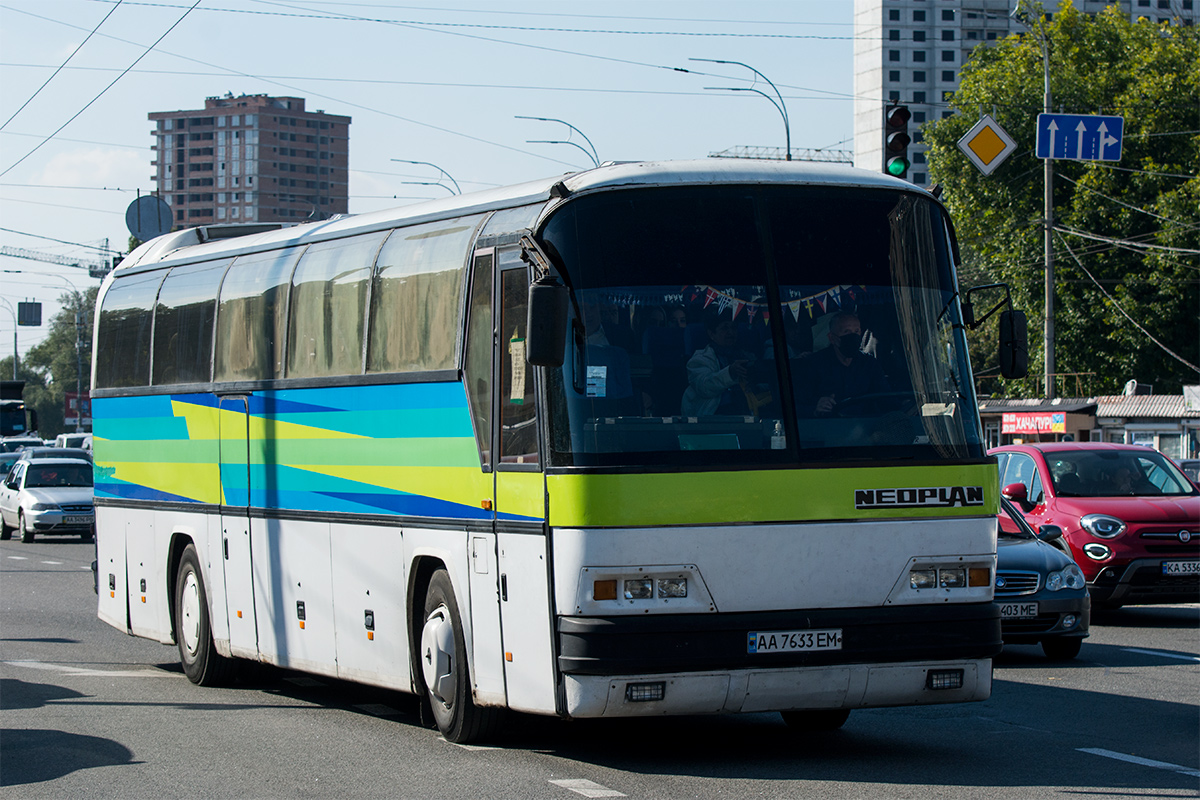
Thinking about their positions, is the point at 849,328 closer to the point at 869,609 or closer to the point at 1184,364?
the point at 869,609

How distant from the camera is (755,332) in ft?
26.4

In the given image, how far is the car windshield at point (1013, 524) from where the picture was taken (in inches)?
543

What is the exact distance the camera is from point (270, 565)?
454 inches

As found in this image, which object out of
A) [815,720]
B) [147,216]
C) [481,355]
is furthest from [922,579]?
[147,216]

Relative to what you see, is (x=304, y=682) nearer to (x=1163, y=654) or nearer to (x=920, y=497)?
(x=920, y=497)

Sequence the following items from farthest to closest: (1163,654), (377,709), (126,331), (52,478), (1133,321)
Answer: (1133,321)
(52,478)
(126,331)
(1163,654)
(377,709)

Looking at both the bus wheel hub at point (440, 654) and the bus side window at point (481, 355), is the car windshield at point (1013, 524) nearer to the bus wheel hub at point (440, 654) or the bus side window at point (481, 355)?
the bus wheel hub at point (440, 654)

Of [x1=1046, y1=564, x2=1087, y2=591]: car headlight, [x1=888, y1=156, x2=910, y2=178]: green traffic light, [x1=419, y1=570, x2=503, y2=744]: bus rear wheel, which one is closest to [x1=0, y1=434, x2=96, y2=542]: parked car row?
[x1=888, y1=156, x2=910, y2=178]: green traffic light

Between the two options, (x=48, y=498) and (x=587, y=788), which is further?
(x=48, y=498)

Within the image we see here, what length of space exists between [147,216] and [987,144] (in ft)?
46.1

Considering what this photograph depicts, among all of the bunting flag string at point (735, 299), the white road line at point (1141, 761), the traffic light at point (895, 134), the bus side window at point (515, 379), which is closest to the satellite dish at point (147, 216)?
the traffic light at point (895, 134)

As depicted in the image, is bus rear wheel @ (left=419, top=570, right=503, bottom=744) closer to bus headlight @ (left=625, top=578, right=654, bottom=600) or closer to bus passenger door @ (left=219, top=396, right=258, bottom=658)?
bus headlight @ (left=625, top=578, right=654, bottom=600)

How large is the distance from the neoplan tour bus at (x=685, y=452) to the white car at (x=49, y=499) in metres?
25.6

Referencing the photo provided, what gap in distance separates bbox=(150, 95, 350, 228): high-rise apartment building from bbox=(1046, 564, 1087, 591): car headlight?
563ft
